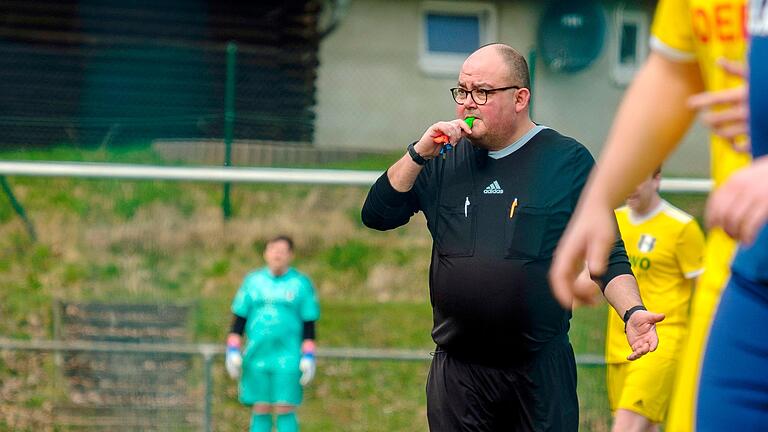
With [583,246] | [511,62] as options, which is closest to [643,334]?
[511,62]

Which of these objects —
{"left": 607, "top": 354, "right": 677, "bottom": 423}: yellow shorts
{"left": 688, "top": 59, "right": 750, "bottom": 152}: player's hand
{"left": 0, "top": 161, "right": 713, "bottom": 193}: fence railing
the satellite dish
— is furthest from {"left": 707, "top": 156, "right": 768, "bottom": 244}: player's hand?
the satellite dish

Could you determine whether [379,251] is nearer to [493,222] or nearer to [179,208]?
[179,208]

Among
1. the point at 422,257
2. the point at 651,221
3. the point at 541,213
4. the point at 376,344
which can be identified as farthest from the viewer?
the point at 422,257

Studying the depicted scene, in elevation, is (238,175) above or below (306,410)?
above

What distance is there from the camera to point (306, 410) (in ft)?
27.6

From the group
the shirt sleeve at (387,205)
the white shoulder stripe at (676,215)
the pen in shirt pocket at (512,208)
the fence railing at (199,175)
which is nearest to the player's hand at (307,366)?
the fence railing at (199,175)

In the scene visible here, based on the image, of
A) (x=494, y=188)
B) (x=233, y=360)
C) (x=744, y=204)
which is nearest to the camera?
(x=744, y=204)

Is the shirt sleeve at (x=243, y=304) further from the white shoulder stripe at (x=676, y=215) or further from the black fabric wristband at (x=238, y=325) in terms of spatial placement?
the white shoulder stripe at (x=676, y=215)

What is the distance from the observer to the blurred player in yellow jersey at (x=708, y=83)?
2000 mm

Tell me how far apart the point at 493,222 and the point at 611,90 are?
1271cm

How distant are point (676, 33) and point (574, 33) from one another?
595 inches

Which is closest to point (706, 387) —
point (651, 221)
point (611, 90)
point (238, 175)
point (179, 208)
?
point (651, 221)

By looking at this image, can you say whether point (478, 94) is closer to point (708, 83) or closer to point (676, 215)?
point (676, 215)

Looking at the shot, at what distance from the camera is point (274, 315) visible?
804cm
